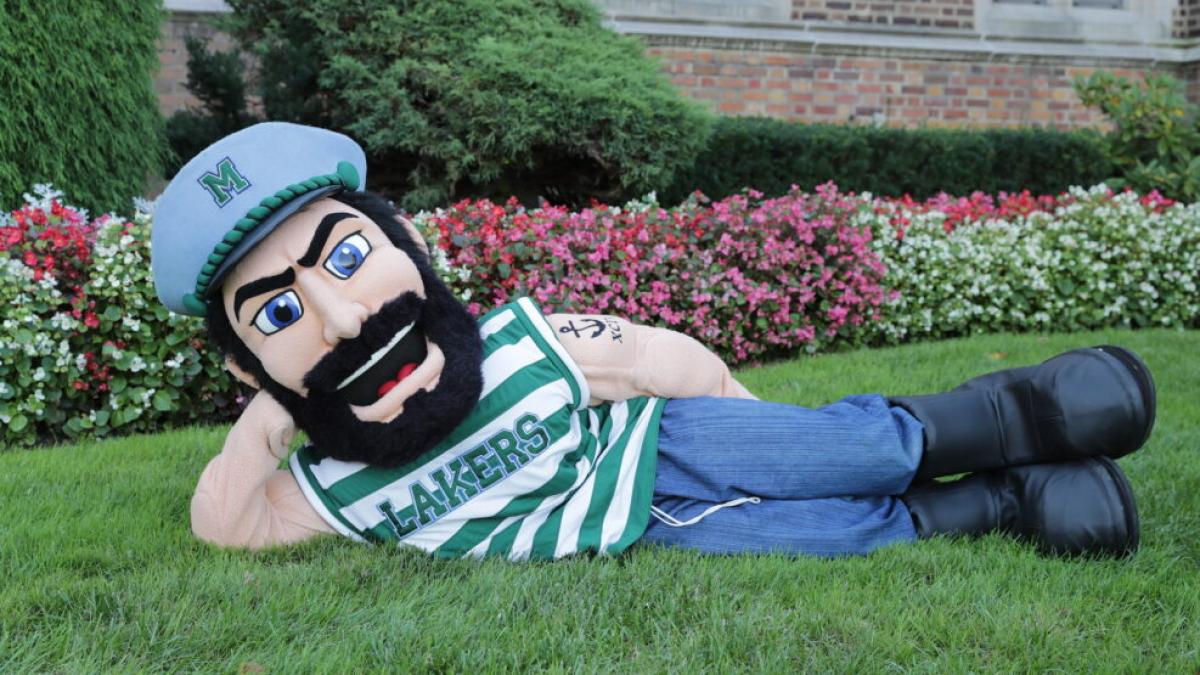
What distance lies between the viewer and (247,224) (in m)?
2.02

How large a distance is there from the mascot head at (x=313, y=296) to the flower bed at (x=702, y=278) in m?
1.78

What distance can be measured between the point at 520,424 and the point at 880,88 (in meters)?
8.85

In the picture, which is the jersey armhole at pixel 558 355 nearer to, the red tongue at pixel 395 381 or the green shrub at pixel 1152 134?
the red tongue at pixel 395 381

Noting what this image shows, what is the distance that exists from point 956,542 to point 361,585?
1.39 metres

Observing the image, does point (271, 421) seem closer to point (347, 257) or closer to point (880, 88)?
point (347, 257)

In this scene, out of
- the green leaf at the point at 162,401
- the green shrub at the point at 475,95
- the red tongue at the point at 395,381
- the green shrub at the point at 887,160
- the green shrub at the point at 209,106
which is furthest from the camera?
the green shrub at the point at 887,160

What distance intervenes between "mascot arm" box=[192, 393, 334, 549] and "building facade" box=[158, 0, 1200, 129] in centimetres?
749

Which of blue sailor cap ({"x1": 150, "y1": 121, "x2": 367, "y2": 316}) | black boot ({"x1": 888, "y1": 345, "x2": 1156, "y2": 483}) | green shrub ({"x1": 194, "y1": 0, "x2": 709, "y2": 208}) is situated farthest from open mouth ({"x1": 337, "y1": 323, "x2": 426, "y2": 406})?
green shrub ({"x1": 194, "y1": 0, "x2": 709, "y2": 208})

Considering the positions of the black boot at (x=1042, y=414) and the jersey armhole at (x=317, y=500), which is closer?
the black boot at (x=1042, y=414)

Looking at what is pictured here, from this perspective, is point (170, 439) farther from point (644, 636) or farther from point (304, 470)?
point (644, 636)

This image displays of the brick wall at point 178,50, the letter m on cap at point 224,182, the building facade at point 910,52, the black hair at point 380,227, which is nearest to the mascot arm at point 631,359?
the black hair at point 380,227

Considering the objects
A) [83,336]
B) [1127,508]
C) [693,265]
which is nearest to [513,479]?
[1127,508]

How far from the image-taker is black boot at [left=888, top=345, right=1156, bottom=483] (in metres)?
2.28

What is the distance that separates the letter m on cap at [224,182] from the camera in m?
2.04
